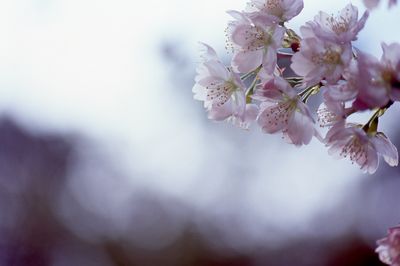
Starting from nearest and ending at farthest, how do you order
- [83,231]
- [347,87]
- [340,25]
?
[347,87]
[340,25]
[83,231]

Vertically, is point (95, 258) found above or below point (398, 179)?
below

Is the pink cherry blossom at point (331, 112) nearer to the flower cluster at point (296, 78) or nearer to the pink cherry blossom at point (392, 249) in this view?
the flower cluster at point (296, 78)

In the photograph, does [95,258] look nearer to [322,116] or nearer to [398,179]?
[398,179]

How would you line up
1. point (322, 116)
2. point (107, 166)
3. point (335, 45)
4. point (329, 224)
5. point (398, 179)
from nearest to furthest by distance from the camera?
point (335, 45) < point (322, 116) < point (398, 179) < point (329, 224) < point (107, 166)

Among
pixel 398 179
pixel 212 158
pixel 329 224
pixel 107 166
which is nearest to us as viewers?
pixel 398 179

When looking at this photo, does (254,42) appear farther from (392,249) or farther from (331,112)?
(392,249)

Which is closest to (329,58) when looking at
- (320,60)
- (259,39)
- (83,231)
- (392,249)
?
(320,60)

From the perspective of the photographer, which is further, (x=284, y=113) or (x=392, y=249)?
(x=284, y=113)

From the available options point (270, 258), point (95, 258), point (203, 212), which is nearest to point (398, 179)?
point (270, 258)
